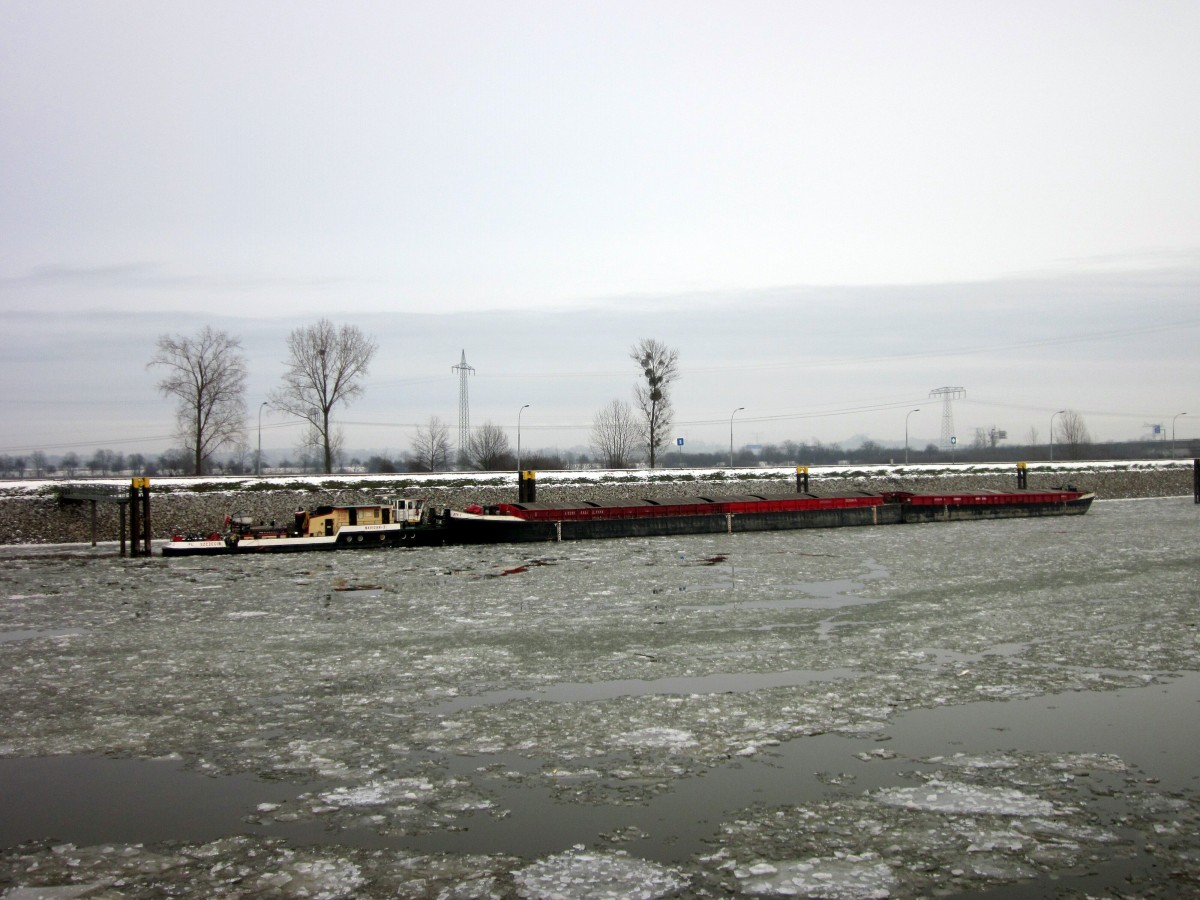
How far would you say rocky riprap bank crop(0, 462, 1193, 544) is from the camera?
42.1 metres

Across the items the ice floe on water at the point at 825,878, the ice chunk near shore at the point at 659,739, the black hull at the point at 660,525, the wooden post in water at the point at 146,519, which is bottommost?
the ice floe on water at the point at 825,878

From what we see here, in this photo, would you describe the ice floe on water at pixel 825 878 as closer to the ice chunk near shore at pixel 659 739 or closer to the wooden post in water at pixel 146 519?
the ice chunk near shore at pixel 659 739

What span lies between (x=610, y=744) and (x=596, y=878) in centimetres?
319

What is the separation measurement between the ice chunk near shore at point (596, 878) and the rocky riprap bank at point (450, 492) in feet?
132

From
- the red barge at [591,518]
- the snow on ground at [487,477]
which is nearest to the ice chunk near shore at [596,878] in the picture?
the red barge at [591,518]

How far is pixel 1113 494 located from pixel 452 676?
2792 inches

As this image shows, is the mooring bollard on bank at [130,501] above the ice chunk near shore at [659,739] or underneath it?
above

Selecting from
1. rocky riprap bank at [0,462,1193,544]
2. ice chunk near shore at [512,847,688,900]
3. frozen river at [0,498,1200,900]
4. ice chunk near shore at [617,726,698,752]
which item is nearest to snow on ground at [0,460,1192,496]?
rocky riprap bank at [0,462,1193,544]

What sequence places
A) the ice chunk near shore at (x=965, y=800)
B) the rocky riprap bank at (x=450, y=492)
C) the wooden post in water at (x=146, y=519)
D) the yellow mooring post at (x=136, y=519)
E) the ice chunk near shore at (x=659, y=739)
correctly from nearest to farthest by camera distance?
the ice chunk near shore at (x=965, y=800) < the ice chunk near shore at (x=659, y=739) < the yellow mooring post at (x=136, y=519) < the wooden post in water at (x=146, y=519) < the rocky riprap bank at (x=450, y=492)

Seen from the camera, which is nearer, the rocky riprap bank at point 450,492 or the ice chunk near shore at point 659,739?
the ice chunk near shore at point 659,739

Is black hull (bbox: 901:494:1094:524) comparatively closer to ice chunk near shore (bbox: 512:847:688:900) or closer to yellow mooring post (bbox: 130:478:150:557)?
yellow mooring post (bbox: 130:478:150:557)

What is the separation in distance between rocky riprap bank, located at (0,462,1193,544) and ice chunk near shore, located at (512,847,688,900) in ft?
132

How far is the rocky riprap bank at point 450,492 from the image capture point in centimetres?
4208

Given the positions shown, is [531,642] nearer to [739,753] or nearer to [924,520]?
[739,753]
